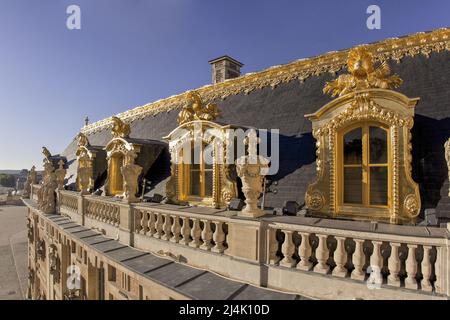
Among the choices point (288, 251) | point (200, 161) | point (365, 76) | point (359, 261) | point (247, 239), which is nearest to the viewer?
point (359, 261)

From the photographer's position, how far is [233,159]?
8297 mm

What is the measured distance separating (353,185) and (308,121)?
2.93 m

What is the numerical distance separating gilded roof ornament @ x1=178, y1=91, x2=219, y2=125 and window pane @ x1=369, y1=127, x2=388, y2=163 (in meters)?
5.42

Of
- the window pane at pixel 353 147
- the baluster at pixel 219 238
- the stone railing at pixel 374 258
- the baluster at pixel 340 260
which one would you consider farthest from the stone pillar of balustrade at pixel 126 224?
the window pane at pixel 353 147

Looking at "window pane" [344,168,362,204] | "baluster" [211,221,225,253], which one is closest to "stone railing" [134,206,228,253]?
"baluster" [211,221,225,253]

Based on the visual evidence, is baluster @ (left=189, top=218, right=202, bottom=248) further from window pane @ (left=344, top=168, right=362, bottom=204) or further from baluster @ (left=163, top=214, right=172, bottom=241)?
window pane @ (left=344, top=168, right=362, bottom=204)

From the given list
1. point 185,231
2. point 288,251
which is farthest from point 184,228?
point 288,251

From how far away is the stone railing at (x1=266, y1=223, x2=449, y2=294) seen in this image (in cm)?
388

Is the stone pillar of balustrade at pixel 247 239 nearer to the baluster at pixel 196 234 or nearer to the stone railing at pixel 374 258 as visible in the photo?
the stone railing at pixel 374 258

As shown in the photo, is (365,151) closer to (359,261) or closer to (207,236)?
(359,261)

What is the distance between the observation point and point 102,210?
9500 millimetres

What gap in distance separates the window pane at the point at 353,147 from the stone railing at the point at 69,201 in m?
11.7

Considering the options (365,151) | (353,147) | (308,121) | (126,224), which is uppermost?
(308,121)
